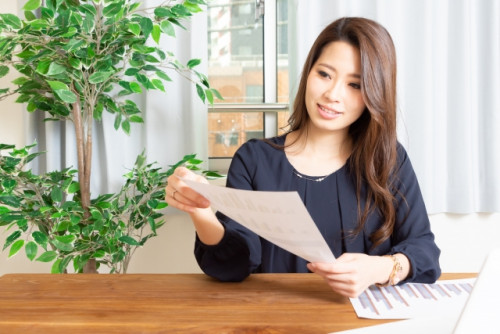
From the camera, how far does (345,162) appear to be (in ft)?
4.85

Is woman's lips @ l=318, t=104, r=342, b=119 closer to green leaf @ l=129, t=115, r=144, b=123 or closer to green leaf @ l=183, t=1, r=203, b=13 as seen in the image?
green leaf @ l=183, t=1, r=203, b=13

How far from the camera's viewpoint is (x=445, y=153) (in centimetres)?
223

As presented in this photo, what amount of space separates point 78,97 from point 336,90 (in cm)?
96

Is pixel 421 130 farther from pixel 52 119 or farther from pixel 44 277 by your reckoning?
pixel 44 277

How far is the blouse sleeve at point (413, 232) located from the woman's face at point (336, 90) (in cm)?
21

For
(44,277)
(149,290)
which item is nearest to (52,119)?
(44,277)

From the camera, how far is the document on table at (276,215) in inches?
28.9

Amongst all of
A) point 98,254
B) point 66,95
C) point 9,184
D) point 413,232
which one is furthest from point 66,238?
point 413,232

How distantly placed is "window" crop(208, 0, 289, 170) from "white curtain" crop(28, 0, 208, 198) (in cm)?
40

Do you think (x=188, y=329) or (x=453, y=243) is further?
(x=453, y=243)

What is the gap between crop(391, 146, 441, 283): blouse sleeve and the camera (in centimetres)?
108

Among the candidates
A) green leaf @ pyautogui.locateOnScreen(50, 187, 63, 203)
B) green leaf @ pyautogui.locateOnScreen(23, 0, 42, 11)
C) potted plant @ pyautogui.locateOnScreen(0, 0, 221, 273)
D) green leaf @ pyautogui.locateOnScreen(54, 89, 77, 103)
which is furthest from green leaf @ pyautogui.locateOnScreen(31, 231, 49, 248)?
green leaf @ pyautogui.locateOnScreen(23, 0, 42, 11)

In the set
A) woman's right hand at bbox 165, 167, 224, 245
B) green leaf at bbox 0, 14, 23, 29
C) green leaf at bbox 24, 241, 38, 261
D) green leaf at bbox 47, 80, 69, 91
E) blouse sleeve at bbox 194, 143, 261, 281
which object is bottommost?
green leaf at bbox 24, 241, 38, 261

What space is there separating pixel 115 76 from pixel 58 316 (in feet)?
3.99
